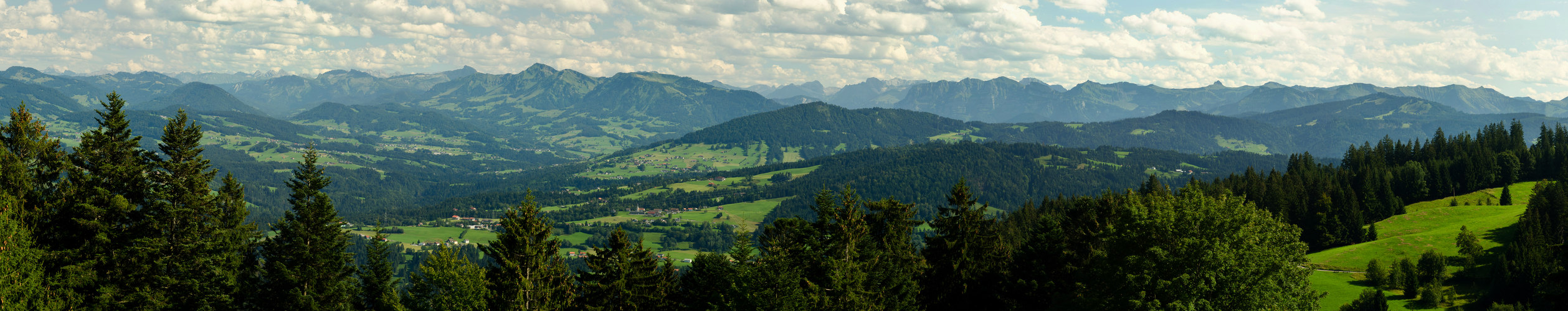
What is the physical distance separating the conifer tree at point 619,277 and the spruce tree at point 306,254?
42.8 ft

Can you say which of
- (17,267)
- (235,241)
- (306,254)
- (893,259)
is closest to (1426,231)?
(893,259)

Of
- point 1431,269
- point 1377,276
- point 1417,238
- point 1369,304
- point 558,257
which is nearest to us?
point 558,257

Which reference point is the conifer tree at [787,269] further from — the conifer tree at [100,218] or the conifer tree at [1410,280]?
the conifer tree at [1410,280]

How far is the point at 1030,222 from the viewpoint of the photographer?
94375 mm

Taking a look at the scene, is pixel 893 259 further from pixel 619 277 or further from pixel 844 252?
pixel 619 277

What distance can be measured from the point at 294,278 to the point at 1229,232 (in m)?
44.7

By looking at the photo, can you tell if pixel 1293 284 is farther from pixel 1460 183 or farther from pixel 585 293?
pixel 1460 183

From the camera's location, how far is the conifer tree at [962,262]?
45219 millimetres

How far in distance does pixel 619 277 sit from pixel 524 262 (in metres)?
6.36

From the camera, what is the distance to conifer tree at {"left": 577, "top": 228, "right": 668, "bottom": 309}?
4328cm

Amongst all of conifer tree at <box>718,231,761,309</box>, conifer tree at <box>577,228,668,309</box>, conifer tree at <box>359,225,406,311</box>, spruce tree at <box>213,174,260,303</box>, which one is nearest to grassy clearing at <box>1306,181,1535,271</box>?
conifer tree at <box>718,231,761,309</box>

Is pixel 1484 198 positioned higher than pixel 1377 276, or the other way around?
pixel 1484 198

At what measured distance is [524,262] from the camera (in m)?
38.5

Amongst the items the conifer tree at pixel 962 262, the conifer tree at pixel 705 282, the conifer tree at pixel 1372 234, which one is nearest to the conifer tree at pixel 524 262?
the conifer tree at pixel 705 282
